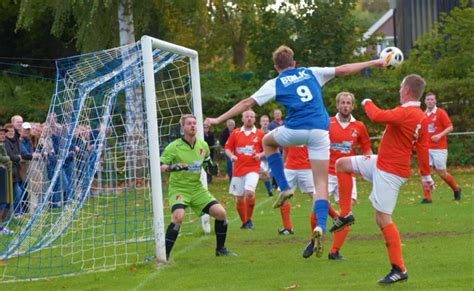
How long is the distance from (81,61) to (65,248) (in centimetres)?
266

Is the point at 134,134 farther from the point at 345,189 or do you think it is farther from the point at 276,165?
the point at 345,189

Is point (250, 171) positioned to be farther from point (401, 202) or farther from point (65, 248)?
point (401, 202)

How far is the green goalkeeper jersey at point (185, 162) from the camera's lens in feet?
39.5

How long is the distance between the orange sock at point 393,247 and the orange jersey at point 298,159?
4.29 meters

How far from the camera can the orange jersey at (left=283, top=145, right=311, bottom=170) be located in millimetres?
14141

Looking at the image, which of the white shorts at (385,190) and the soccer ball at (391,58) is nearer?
the white shorts at (385,190)

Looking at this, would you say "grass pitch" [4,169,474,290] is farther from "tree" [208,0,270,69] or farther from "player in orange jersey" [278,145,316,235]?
"tree" [208,0,270,69]

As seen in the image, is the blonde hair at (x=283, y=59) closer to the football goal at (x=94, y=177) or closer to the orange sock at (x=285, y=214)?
the football goal at (x=94, y=177)

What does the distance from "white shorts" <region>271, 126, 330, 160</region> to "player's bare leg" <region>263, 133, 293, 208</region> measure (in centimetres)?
22

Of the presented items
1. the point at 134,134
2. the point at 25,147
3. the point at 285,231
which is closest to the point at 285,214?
the point at 285,231

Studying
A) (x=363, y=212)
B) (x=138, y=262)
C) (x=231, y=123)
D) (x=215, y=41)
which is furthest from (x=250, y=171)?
(x=215, y=41)

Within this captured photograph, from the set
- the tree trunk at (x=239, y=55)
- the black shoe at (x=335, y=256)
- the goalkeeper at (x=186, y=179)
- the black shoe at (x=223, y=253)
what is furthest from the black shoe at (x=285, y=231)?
the tree trunk at (x=239, y=55)

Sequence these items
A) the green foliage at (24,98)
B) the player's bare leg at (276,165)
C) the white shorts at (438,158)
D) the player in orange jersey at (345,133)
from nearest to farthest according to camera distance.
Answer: the player's bare leg at (276,165) → the player in orange jersey at (345,133) → the white shorts at (438,158) → the green foliage at (24,98)

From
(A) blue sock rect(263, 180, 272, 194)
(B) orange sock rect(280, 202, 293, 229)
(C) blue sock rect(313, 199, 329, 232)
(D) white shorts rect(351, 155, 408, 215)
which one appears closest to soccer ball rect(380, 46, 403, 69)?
(D) white shorts rect(351, 155, 408, 215)
